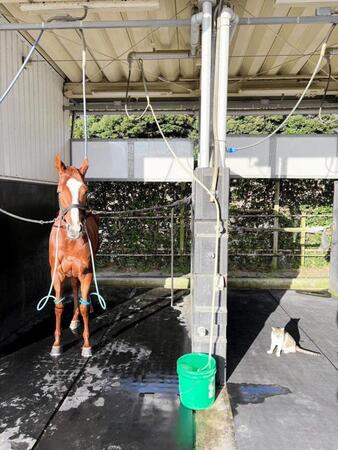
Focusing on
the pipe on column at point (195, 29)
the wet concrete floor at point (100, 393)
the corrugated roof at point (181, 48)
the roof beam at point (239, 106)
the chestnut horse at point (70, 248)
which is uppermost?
the corrugated roof at point (181, 48)

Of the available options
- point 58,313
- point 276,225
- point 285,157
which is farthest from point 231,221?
point 58,313

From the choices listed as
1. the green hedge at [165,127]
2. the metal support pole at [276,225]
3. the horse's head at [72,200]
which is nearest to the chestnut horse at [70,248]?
A: the horse's head at [72,200]

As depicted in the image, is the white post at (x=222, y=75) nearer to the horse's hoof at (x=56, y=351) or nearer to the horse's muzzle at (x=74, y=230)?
the horse's muzzle at (x=74, y=230)

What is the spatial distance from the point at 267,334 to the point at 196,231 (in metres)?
1.87

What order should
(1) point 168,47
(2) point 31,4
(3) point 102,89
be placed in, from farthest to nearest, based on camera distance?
(3) point 102,89 < (1) point 168,47 < (2) point 31,4

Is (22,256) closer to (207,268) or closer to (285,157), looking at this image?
(207,268)

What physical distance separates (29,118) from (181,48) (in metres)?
2.12

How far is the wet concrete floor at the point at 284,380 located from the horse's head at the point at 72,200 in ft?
6.11

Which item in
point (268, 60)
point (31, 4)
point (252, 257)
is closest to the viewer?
point (31, 4)

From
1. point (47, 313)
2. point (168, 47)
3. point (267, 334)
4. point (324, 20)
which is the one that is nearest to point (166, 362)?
point (267, 334)

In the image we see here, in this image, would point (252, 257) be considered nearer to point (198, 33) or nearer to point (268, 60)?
point (268, 60)

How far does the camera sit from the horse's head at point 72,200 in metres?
3.04

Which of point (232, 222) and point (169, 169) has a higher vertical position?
point (169, 169)

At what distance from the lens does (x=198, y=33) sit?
334cm
